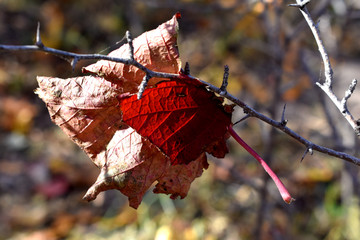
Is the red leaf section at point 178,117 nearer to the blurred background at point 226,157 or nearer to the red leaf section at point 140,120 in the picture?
the red leaf section at point 140,120

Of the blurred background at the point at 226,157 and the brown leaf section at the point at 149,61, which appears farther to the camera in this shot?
the blurred background at the point at 226,157

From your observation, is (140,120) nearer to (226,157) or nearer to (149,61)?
(149,61)

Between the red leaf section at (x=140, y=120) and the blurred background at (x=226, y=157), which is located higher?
the blurred background at (x=226, y=157)

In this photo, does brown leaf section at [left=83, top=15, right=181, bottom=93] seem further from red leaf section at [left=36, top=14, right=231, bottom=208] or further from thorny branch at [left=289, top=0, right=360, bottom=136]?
thorny branch at [left=289, top=0, right=360, bottom=136]

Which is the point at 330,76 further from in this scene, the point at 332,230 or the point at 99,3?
the point at 99,3

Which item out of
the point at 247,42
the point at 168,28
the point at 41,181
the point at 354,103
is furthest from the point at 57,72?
the point at 168,28

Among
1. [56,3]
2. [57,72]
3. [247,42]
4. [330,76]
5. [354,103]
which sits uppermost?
[56,3]

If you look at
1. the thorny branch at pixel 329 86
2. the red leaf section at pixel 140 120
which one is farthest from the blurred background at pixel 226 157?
the red leaf section at pixel 140 120
